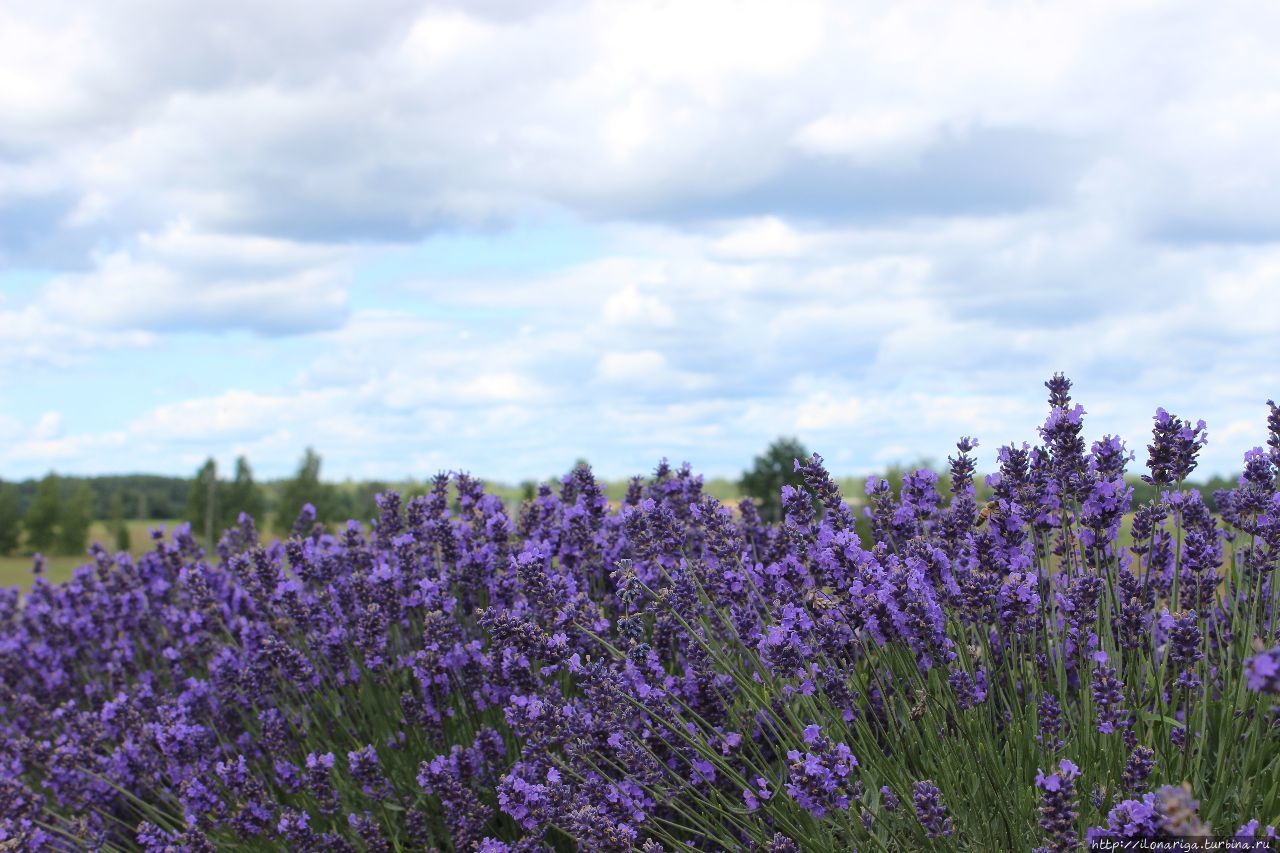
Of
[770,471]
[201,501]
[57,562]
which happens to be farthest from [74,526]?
[770,471]

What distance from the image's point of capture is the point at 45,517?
2923 centimetres

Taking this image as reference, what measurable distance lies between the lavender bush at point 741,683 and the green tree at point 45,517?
2677cm

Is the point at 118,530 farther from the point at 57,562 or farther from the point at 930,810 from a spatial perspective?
the point at 930,810

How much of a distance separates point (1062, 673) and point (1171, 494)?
934 millimetres

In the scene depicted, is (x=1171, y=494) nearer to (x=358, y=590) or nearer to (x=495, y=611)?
(x=495, y=611)

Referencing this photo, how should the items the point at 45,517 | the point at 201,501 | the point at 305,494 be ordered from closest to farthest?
the point at 305,494 < the point at 201,501 < the point at 45,517

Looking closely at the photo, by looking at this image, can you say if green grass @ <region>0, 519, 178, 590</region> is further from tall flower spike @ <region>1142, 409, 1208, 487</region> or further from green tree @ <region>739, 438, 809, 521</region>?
tall flower spike @ <region>1142, 409, 1208, 487</region>

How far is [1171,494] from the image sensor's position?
3.74 m

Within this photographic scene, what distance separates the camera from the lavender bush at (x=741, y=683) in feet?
9.81

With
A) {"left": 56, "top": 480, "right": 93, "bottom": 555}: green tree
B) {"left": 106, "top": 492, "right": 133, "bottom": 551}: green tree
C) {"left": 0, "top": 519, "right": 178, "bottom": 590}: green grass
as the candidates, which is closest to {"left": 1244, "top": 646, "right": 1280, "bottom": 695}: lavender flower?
{"left": 106, "top": 492, "right": 133, "bottom": 551}: green tree

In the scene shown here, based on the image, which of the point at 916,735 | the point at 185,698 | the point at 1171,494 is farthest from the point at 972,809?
the point at 185,698

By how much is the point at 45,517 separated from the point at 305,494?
12751 millimetres

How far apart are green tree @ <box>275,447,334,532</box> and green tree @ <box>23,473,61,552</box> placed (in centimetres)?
1130

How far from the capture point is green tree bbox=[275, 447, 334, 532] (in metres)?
20.9
